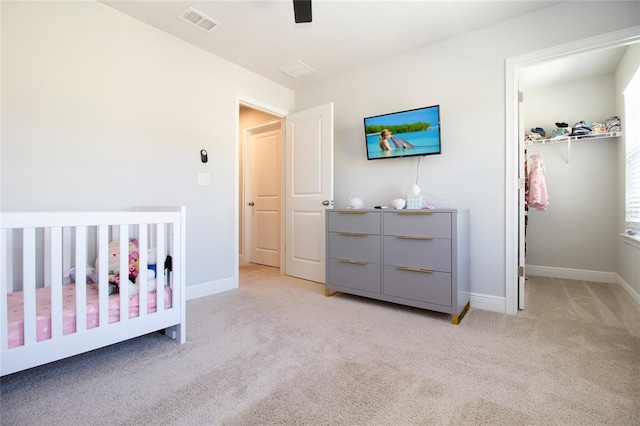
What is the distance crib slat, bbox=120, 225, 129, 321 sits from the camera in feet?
5.20

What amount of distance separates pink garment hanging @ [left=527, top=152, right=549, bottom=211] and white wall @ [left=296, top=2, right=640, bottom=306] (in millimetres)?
1229

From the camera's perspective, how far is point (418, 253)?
7.54 ft

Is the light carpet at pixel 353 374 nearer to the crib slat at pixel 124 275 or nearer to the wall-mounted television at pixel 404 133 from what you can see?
the crib slat at pixel 124 275

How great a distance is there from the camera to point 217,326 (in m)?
2.11

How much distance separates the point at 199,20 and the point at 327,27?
3.45 feet

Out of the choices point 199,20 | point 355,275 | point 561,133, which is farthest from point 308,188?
point 561,133

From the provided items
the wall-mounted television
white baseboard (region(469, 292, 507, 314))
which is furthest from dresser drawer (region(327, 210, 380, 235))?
white baseboard (region(469, 292, 507, 314))

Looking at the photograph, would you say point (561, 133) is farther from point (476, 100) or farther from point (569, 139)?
point (476, 100)

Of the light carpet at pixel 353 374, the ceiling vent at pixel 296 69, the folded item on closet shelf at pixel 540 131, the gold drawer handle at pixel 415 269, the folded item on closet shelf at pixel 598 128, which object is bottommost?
the light carpet at pixel 353 374

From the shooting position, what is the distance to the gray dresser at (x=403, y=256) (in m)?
2.18

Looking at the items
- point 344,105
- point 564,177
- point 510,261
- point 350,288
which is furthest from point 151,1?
point 564,177

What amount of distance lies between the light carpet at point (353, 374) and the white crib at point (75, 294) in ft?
0.60

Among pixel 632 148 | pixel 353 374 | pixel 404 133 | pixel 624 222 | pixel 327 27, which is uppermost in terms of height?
pixel 327 27

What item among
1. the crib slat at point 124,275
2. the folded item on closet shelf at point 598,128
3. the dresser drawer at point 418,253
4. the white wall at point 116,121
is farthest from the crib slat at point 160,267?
the folded item on closet shelf at point 598,128
